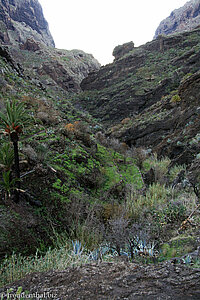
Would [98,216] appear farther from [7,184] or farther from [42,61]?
[42,61]

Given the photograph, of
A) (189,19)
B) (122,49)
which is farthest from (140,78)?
(189,19)

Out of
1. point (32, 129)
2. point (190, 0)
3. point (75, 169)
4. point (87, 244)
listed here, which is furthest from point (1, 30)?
point (190, 0)

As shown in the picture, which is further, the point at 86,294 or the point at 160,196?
the point at 160,196

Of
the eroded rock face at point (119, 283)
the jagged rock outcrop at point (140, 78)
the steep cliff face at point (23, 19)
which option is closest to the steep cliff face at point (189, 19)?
the jagged rock outcrop at point (140, 78)

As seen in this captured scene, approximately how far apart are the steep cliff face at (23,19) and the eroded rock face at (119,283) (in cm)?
6990

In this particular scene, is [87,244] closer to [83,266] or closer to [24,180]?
[83,266]

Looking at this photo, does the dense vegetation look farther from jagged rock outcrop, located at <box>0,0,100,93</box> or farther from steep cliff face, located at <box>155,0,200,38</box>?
steep cliff face, located at <box>155,0,200,38</box>

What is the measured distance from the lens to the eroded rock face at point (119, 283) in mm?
1218

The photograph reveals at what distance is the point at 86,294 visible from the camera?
134cm

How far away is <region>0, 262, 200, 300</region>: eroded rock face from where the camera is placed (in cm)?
122

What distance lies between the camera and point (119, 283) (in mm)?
1437

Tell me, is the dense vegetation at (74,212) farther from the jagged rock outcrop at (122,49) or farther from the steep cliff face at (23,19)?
the steep cliff face at (23,19)

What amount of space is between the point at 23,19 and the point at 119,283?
102955 millimetres

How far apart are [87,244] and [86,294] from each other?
1.71 meters
